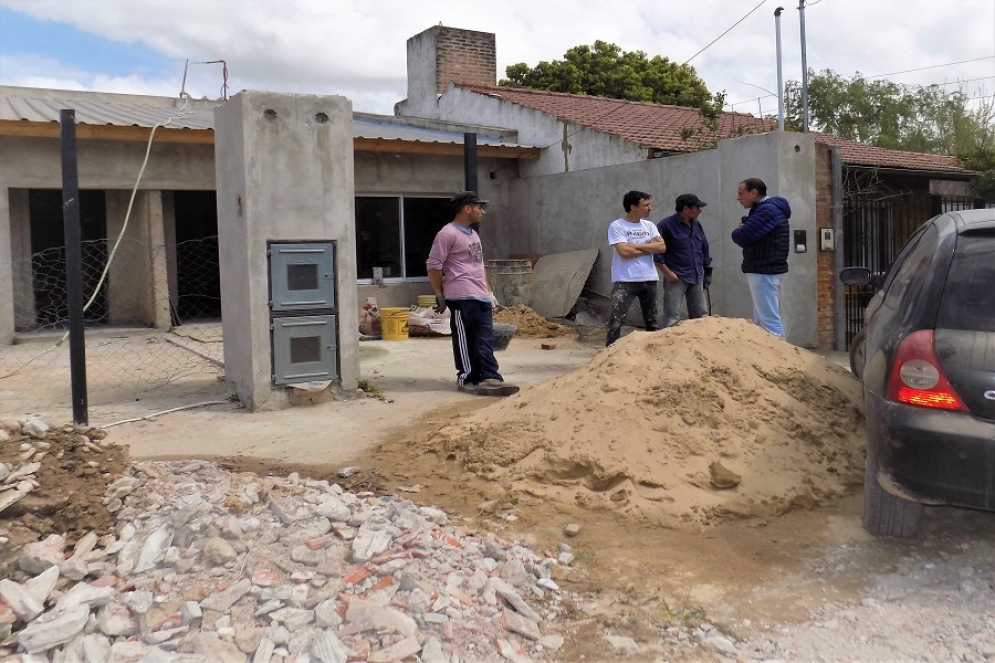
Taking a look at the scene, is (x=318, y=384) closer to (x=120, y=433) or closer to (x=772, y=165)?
(x=120, y=433)

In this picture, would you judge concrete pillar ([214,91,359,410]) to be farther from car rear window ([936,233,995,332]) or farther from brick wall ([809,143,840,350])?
brick wall ([809,143,840,350])

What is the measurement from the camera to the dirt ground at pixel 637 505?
3.62m

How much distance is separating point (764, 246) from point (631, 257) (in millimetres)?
1122

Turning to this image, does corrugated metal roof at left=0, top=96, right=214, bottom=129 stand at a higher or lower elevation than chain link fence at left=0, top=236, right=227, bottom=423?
higher

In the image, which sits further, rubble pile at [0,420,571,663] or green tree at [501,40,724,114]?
green tree at [501,40,724,114]

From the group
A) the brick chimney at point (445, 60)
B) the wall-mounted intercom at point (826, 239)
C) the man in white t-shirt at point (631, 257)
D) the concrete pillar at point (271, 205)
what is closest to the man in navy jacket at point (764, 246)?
the man in white t-shirt at point (631, 257)

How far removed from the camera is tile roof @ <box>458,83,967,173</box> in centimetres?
1520

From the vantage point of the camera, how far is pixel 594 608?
356 cm

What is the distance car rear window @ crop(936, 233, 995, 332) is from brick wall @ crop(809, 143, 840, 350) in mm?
6650

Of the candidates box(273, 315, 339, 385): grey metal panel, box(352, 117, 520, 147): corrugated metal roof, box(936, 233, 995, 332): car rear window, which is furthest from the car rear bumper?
box(352, 117, 520, 147): corrugated metal roof

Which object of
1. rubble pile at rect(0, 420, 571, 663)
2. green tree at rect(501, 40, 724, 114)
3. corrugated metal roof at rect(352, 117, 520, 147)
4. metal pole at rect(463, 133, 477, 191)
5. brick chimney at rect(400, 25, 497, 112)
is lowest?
rubble pile at rect(0, 420, 571, 663)

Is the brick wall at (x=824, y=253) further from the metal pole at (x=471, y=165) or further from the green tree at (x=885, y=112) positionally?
the green tree at (x=885, y=112)

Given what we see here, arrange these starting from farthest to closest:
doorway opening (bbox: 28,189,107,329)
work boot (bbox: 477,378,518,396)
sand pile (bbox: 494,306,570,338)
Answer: doorway opening (bbox: 28,189,107,329) < sand pile (bbox: 494,306,570,338) < work boot (bbox: 477,378,518,396)

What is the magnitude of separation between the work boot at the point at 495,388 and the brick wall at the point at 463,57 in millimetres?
13749
